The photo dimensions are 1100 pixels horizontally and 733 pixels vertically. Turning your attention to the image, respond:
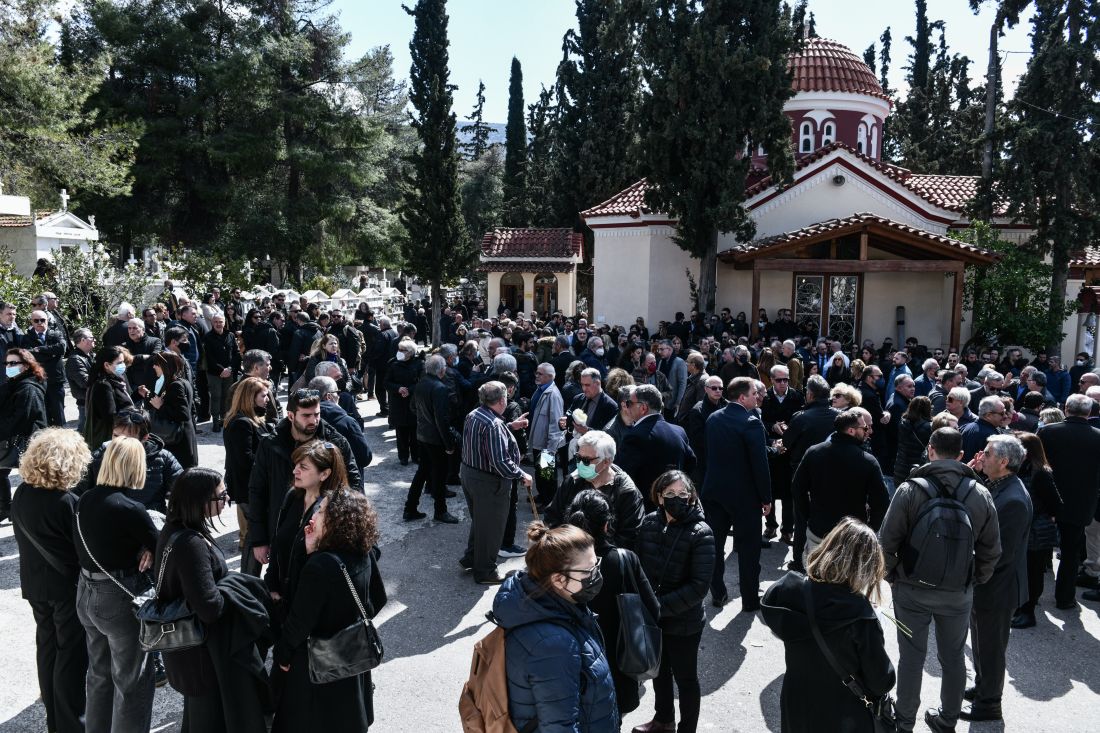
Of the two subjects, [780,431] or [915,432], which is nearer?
[915,432]

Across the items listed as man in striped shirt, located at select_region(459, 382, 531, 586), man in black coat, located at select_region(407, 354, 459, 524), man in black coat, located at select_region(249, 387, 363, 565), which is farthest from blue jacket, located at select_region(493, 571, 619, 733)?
man in black coat, located at select_region(407, 354, 459, 524)

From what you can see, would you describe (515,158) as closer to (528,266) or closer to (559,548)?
(528,266)

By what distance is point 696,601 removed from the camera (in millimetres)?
4152

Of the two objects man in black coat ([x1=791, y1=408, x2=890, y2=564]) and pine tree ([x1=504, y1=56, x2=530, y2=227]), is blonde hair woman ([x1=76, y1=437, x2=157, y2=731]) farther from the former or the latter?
pine tree ([x1=504, y1=56, x2=530, y2=227])

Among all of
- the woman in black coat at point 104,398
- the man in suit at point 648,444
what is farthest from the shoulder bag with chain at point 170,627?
the woman in black coat at point 104,398

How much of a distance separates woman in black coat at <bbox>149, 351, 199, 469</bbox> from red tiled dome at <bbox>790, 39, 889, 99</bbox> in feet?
78.7

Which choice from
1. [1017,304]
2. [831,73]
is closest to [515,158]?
[831,73]

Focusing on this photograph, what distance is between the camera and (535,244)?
31.7 m

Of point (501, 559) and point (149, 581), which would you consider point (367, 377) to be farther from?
point (149, 581)

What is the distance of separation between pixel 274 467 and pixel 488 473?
192 cm

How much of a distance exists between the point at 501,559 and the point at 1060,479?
491cm

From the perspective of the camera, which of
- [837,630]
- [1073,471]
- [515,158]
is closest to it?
[837,630]

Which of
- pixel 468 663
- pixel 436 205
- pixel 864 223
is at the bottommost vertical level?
pixel 468 663

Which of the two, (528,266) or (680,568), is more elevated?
(528,266)
